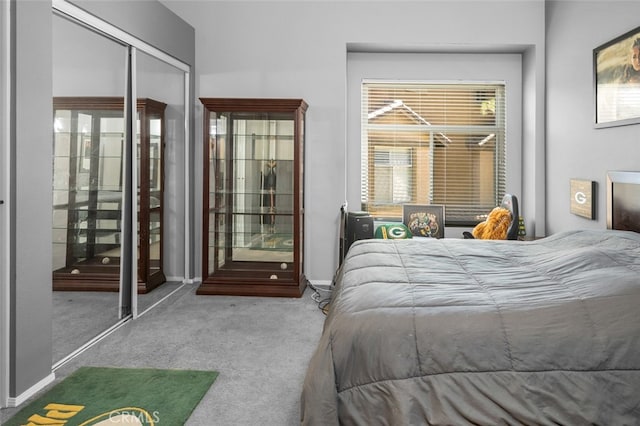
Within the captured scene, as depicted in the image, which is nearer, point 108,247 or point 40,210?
point 40,210

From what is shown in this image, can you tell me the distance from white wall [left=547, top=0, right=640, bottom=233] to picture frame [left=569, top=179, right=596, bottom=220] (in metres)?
0.05

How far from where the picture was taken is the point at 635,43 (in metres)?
3.28

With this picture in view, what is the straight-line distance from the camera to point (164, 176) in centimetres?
457

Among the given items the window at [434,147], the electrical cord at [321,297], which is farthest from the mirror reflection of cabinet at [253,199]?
the window at [434,147]

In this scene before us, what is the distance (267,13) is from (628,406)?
4565 millimetres

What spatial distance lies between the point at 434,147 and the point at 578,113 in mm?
1599

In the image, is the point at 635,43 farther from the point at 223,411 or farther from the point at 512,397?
the point at 223,411

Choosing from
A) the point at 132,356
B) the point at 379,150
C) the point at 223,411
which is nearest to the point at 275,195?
the point at 379,150

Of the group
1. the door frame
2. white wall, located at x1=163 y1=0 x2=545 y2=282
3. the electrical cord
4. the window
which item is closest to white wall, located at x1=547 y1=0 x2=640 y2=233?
white wall, located at x1=163 y1=0 x2=545 y2=282

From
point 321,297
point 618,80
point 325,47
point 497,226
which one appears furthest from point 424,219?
point 618,80

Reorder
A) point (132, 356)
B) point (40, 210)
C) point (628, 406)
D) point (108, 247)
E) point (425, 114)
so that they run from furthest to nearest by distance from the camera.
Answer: point (425, 114), point (108, 247), point (132, 356), point (40, 210), point (628, 406)

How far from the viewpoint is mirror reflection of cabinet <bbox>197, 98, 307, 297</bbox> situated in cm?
465

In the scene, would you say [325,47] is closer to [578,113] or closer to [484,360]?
[578,113]

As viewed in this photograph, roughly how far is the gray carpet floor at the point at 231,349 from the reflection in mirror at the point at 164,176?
0.37m
